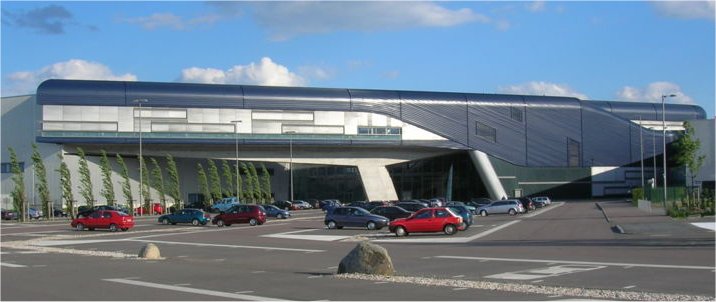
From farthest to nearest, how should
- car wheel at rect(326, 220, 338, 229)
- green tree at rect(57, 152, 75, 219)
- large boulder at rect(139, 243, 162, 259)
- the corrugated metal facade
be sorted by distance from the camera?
the corrugated metal facade < green tree at rect(57, 152, 75, 219) < car wheel at rect(326, 220, 338, 229) < large boulder at rect(139, 243, 162, 259)

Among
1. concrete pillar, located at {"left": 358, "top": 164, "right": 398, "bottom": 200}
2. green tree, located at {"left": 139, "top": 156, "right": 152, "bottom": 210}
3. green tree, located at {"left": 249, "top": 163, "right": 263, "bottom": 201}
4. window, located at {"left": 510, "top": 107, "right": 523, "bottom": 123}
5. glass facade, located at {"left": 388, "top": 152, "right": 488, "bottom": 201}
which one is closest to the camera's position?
green tree, located at {"left": 139, "top": 156, "right": 152, "bottom": 210}

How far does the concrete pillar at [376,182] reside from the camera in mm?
96562

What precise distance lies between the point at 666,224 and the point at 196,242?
74.1 feet

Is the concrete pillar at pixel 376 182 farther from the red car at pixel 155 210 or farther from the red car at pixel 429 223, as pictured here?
the red car at pixel 429 223

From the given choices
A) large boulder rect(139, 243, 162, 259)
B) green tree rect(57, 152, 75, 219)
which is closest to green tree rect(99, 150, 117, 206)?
green tree rect(57, 152, 75, 219)

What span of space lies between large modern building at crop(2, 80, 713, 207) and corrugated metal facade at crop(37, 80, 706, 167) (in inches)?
5.6

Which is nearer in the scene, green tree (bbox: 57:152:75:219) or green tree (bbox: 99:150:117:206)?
green tree (bbox: 57:152:75:219)

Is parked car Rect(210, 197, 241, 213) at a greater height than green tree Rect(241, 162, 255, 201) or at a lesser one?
lesser

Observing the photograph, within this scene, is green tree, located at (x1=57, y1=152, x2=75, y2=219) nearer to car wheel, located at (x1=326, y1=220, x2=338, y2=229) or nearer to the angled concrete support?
car wheel, located at (x1=326, y1=220, x2=338, y2=229)

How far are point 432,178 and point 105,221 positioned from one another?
213ft

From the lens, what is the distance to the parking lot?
14.6 meters

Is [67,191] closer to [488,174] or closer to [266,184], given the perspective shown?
[266,184]

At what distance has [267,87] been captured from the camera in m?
93.4

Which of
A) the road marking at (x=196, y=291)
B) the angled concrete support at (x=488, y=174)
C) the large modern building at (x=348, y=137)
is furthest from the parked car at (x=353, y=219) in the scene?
the angled concrete support at (x=488, y=174)
